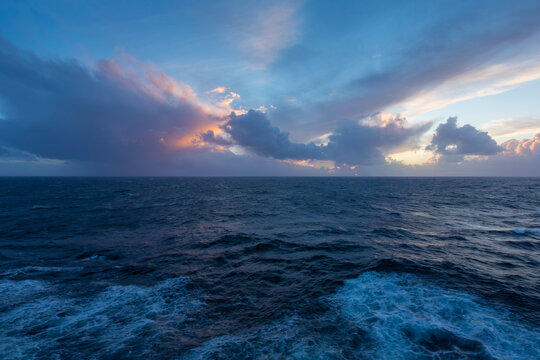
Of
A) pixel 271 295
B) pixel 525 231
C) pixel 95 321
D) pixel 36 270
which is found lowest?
pixel 525 231

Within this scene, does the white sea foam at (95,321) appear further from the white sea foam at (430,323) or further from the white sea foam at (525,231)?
the white sea foam at (525,231)

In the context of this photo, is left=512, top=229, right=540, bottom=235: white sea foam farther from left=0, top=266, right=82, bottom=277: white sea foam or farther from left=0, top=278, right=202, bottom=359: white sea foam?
left=0, top=266, right=82, bottom=277: white sea foam

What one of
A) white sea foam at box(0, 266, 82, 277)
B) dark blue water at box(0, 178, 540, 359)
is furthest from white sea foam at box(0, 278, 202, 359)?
white sea foam at box(0, 266, 82, 277)

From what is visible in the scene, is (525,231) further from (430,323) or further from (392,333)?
(392,333)

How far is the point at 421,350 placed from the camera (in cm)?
768

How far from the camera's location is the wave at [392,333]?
24.7 ft

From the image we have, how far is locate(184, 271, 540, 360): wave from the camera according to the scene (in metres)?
7.54

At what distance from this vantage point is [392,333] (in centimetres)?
858

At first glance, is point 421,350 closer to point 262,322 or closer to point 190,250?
point 262,322

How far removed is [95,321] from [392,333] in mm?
12082

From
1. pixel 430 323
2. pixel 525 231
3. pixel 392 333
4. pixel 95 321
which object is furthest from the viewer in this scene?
pixel 525 231

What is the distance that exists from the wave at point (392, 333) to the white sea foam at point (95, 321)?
245 centimetres

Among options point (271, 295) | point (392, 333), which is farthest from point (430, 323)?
point (271, 295)

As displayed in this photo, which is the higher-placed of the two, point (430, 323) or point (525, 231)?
point (430, 323)
